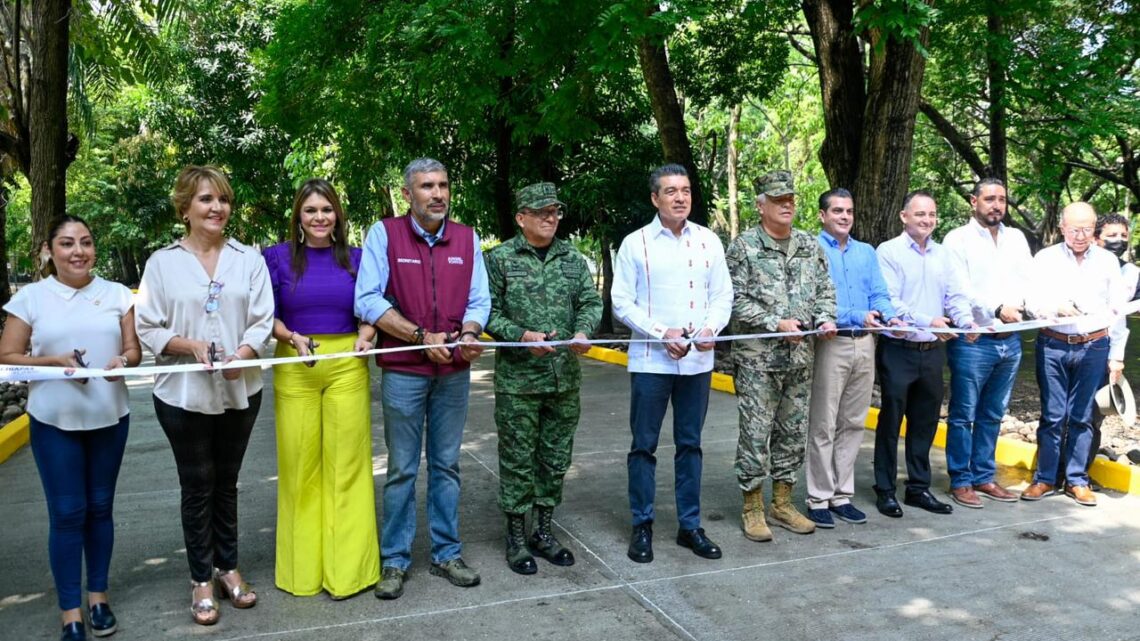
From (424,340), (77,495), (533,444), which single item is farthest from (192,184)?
(533,444)

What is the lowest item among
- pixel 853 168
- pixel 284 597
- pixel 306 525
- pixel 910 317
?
pixel 284 597

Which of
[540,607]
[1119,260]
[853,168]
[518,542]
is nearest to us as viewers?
[540,607]

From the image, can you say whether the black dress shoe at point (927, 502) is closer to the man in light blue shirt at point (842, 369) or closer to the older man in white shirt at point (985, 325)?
the older man in white shirt at point (985, 325)

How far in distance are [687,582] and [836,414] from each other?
161cm

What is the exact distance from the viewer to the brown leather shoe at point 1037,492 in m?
6.02

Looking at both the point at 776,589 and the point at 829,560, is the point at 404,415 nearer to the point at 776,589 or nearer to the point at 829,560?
the point at 776,589

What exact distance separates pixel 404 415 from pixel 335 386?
0.37 meters

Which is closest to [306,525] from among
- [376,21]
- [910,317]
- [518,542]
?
[518,542]

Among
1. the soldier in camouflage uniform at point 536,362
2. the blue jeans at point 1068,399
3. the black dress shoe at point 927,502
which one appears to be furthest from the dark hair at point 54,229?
the blue jeans at point 1068,399

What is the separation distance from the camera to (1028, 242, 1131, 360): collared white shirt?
582cm

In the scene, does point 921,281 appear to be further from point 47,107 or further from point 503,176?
point 503,176

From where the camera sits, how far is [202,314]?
4.09 meters

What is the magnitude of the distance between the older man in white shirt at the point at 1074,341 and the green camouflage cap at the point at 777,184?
1.92 metres

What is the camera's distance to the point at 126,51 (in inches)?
464
